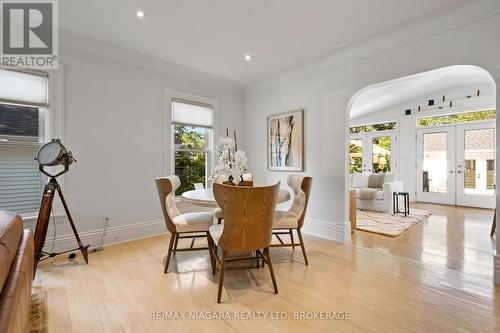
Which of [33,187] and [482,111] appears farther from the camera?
[482,111]

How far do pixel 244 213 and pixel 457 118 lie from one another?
737 cm

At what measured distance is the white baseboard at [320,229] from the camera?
355cm

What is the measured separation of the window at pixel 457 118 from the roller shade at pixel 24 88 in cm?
854

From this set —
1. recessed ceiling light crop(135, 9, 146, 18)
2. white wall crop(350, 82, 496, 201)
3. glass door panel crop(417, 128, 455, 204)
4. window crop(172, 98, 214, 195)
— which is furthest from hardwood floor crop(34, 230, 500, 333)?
white wall crop(350, 82, 496, 201)

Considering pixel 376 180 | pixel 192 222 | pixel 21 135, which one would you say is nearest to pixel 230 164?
pixel 192 222

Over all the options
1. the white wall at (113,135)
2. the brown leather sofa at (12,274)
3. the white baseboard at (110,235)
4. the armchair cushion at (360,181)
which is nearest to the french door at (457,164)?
the armchair cushion at (360,181)

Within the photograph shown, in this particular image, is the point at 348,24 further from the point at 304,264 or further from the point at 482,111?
the point at 482,111

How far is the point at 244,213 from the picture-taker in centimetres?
193

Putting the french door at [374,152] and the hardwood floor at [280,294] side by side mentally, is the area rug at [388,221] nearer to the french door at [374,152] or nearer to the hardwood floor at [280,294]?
the hardwood floor at [280,294]

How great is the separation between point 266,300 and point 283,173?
260 centimetres

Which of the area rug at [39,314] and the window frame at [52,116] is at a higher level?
the window frame at [52,116]

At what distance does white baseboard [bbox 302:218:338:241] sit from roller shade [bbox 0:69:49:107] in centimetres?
389

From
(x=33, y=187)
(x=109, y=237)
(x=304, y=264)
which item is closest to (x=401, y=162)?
(x=304, y=264)

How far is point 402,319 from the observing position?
1.72 metres
